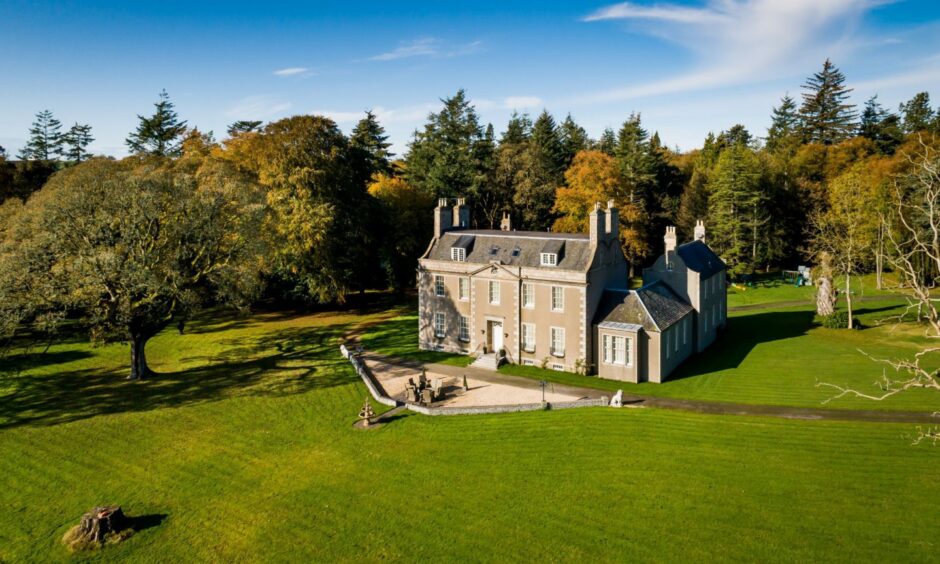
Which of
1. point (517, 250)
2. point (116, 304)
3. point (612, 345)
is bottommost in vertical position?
point (612, 345)

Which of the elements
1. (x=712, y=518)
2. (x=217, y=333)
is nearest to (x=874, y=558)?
(x=712, y=518)

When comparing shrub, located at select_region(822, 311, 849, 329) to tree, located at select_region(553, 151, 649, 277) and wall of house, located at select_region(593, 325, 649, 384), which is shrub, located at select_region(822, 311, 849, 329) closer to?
wall of house, located at select_region(593, 325, 649, 384)

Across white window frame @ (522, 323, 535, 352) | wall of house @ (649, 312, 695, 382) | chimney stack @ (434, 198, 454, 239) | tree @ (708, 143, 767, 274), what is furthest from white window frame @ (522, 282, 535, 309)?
tree @ (708, 143, 767, 274)

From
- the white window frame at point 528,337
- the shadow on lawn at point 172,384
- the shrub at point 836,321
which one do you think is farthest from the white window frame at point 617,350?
the shrub at point 836,321

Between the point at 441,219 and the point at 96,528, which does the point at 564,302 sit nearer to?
the point at 441,219

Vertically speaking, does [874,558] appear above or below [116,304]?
below

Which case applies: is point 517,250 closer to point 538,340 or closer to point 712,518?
point 538,340

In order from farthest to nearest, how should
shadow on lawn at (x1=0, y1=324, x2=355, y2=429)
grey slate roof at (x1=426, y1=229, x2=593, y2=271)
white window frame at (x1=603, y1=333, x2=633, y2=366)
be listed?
grey slate roof at (x1=426, y1=229, x2=593, y2=271) < white window frame at (x1=603, y1=333, x2=633, y2=366) < shadow on lawn at (x1=0, y1=324, x2=355, y2=429)

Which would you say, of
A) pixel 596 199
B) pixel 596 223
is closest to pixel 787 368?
pixel 596 223
